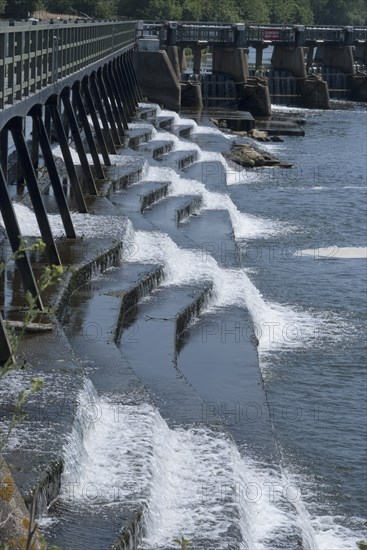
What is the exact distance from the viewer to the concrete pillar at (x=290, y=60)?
74688 millimetres

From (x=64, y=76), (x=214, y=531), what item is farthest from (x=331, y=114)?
(x=214, y=531)

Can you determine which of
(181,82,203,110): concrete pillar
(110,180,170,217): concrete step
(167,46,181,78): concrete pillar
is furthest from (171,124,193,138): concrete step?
(167,46,181,78): concrete pillar

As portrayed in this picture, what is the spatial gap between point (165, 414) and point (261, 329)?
24.6 feet

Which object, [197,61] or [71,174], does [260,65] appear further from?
[71,174]

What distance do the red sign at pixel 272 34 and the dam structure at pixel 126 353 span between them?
144 ft

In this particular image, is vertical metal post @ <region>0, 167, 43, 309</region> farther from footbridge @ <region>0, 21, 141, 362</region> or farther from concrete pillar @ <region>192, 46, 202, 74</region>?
concrete pillar @ <region>192, 46, 202, 74</region>

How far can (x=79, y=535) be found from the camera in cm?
1112

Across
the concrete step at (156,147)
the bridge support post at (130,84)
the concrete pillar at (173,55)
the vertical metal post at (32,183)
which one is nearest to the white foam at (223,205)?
the concrete step at (156,147)

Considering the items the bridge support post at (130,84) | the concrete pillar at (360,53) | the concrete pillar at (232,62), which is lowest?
the concrete pillar at (360,53)

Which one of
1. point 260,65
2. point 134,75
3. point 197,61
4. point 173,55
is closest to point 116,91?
point 134,75

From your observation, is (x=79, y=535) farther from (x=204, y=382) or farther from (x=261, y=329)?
(x=261, y=329)

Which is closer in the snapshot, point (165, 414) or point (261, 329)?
point (165, 414)

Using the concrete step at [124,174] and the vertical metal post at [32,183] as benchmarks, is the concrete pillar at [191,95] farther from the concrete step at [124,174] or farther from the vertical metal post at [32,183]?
the vertical metal post at [32,183]

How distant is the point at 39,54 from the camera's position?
2250cm
